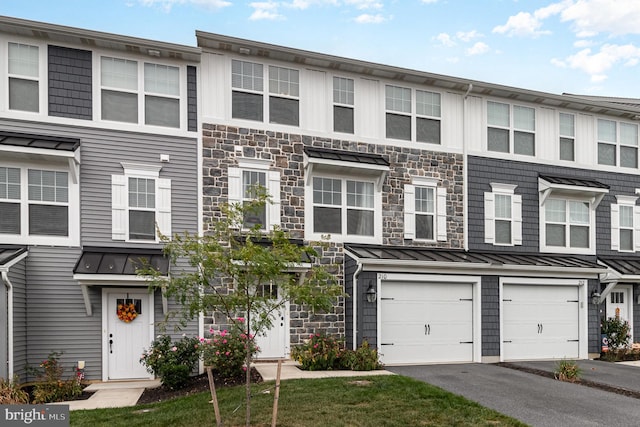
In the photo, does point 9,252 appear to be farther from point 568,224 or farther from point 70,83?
point 568,224

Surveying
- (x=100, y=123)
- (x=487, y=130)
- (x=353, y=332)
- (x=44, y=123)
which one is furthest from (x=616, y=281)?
(x=44, y=123)

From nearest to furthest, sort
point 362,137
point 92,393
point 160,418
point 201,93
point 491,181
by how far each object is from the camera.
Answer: point 160,418
point 92,393
point 201,93
point 362,137
point 491,181

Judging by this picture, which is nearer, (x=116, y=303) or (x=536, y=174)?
(x=116, y=303)

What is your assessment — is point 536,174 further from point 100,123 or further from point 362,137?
point 100,123

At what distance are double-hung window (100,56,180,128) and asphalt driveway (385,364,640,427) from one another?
332 inches

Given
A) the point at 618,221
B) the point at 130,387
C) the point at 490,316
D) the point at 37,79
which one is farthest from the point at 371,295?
the point at 618,221

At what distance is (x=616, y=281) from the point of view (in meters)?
14.8

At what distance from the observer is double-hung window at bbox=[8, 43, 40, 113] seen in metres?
10.9

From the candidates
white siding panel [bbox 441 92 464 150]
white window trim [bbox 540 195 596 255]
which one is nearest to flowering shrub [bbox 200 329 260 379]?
white siding panel [bbox 441 92 464 150]

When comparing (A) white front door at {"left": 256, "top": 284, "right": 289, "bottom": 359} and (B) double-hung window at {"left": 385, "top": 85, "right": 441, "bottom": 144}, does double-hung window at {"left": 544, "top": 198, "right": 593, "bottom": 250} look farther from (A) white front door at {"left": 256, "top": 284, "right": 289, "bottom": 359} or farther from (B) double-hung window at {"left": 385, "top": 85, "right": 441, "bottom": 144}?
(A) white front door at {"left": 256, "top": 284, "right": 289, "bottom": 359}

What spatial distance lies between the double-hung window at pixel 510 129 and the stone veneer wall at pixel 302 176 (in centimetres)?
157

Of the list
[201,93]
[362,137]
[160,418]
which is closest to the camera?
[160,418]

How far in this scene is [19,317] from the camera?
33.8ft

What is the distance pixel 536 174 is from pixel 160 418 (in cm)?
1277
